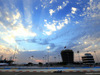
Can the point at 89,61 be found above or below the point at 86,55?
below

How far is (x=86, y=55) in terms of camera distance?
97812 mm

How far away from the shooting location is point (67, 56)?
15050cm

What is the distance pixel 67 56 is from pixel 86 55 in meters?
56.7

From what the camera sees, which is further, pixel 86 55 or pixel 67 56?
pixel 67 56

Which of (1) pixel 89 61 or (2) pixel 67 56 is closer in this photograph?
(1) pixel 89 61

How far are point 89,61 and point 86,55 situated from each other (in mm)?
8368

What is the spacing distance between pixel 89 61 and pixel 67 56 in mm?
59258

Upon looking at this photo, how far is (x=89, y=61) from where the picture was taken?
9400cm

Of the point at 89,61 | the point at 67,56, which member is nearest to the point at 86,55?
the point at 89,61

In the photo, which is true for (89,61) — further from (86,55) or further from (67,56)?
(67,56)
